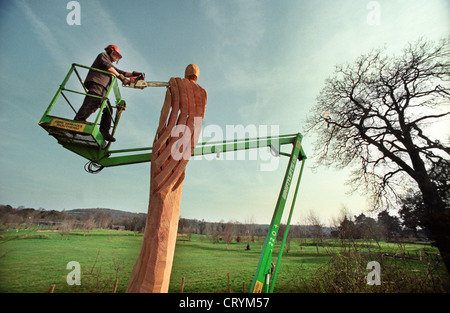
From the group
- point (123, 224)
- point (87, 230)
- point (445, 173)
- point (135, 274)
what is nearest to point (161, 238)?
point (135, 274)

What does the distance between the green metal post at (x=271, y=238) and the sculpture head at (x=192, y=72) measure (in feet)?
8.62

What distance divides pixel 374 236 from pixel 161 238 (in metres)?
7.82

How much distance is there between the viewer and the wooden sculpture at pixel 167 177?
1584mm

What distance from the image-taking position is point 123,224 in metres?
62.5

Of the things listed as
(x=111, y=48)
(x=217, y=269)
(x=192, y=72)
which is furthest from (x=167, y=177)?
(x=217, y=269)

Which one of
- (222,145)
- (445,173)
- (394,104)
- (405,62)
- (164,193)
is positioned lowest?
(164,193)

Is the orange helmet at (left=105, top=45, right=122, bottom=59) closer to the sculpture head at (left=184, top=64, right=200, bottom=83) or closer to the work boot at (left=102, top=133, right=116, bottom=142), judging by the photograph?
the work boot at (left=102, top=133, right=116, bottom=142)

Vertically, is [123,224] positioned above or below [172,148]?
below

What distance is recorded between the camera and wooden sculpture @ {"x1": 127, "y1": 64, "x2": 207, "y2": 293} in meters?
1.58

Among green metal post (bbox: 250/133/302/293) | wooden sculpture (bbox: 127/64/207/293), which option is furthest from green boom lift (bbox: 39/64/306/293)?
wooden sculpture (bbox: 127/64/207/293)

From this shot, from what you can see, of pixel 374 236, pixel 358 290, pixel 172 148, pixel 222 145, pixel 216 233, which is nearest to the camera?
pixel 172 148

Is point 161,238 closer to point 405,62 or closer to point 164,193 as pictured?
point 164,193

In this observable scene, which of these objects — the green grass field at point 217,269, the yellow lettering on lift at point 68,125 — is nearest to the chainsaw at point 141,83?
the yellow lettering on lift at point 68,125

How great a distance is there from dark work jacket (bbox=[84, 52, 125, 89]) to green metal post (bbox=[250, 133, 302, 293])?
4161 millimetres
